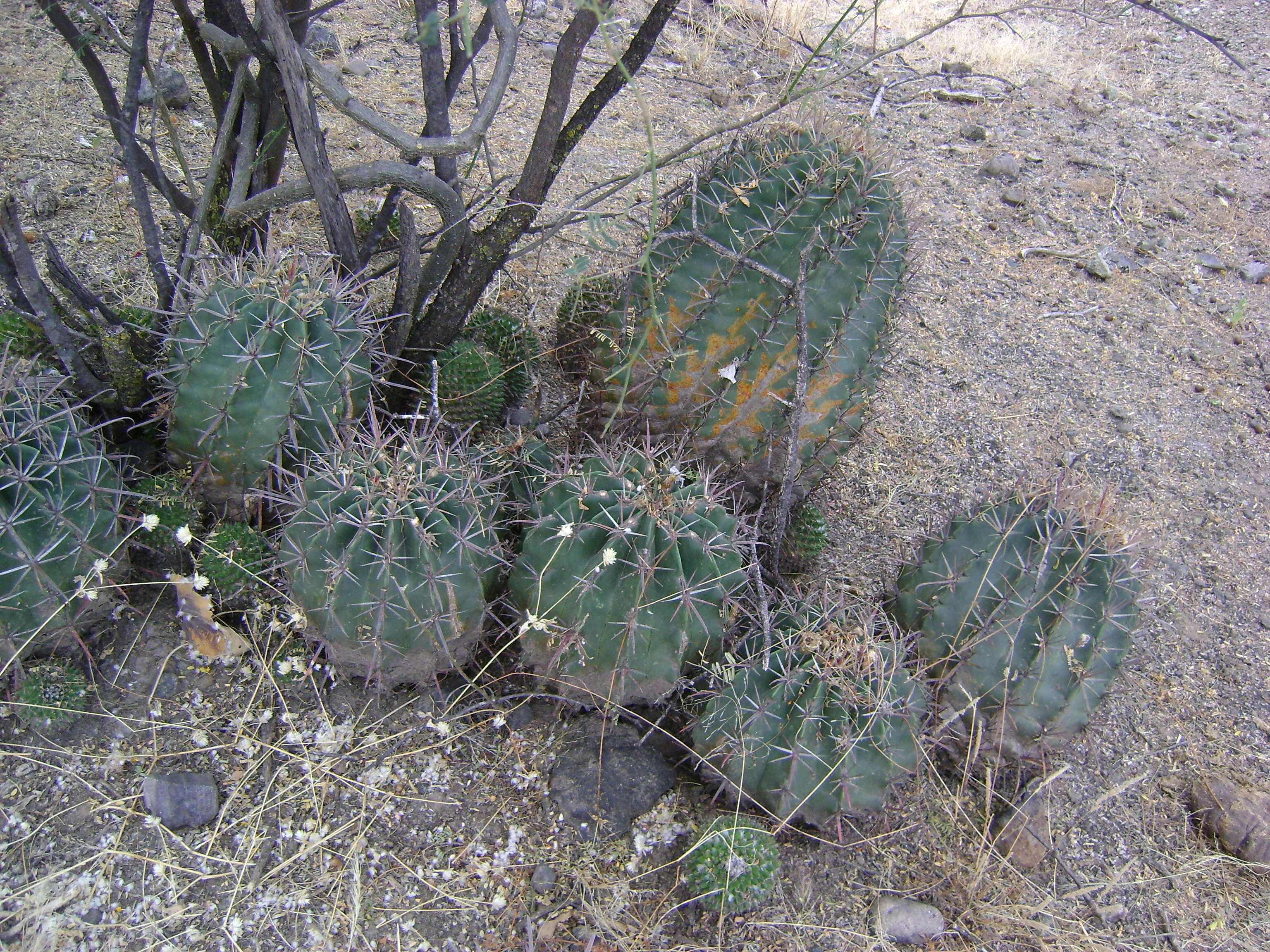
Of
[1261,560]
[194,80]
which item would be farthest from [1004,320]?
[194,80]

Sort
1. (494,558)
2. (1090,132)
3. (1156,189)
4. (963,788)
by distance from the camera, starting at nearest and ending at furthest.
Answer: (494,558) → (963,788) → (1156,189) → (1090,132)

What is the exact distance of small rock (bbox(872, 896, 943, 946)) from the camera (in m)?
1.87

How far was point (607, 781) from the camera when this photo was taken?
6.45ft

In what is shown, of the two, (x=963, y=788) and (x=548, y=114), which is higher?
(x=548, y=114)

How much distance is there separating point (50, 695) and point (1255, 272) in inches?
205

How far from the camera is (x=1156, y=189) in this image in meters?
4.84

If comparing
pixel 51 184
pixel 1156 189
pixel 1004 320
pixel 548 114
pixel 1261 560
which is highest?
pixel 1156 189

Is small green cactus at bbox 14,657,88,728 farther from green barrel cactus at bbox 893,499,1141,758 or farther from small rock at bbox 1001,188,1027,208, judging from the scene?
small rock at bbox 1001,188,1027,208

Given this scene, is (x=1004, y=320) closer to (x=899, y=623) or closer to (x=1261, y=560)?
(x=1261, y=560)

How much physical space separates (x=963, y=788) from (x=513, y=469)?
1.34 m

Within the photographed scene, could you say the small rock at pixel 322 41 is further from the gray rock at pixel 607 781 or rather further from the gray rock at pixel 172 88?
the gray rock at pixel 607 781

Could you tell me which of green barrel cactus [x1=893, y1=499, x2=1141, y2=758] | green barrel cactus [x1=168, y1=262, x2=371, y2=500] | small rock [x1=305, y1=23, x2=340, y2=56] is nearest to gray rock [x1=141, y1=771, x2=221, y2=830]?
green barrel cactus [x1=168, y1=262, x2=371, y2=500]

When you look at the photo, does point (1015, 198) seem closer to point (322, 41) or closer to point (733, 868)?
point (322, 41)

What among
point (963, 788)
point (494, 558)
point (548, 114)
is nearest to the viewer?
point (494, 558)
